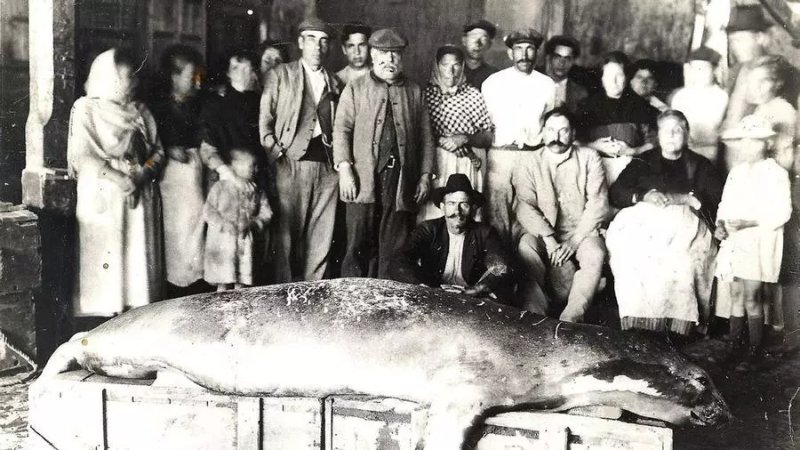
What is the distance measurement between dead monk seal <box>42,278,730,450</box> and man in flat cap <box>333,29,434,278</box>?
1.37 metres

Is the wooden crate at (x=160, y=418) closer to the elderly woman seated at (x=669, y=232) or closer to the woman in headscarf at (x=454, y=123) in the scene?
the woman in headscarf at (x=454, y=123)

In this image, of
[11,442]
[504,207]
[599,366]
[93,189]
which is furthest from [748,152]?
[11,442]

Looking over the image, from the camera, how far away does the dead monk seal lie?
3326 millimetres

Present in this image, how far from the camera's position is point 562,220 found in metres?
4.99

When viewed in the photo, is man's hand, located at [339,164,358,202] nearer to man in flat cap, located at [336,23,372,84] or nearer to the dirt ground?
man in flat cap, located at [336,23,372,84]

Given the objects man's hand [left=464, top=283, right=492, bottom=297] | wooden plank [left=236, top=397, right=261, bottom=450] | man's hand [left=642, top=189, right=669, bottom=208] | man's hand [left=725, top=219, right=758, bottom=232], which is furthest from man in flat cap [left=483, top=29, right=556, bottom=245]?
wooden plank [left=236, top=397, right=261, bottom=450]

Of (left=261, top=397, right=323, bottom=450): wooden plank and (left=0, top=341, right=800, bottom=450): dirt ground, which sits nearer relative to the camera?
(left=261, top=397, right=323, bottom=450): wooden plank

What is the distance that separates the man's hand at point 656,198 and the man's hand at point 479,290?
1.32 m

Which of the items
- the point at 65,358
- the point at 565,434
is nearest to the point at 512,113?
the point at 565,434

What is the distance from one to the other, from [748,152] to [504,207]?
1621mm

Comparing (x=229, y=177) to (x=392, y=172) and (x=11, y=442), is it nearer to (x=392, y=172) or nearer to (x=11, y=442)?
(x=392, y=172)

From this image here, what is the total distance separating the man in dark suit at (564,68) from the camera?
501 cm

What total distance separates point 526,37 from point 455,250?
158cm

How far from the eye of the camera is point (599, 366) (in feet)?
11.0
